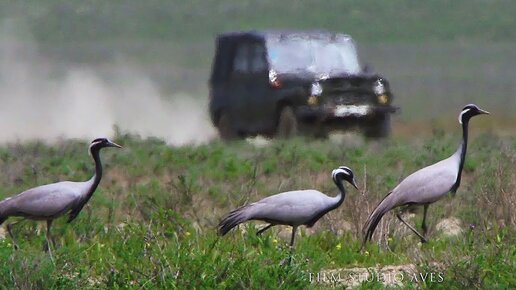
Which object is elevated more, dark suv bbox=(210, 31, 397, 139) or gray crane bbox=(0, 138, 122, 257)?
gray crane bbox=(0, 138, 122, 257)

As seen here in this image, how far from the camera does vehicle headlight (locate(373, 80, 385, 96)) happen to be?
22.3 metres

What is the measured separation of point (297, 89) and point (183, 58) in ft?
107

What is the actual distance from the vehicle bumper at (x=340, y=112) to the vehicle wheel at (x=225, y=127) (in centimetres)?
129

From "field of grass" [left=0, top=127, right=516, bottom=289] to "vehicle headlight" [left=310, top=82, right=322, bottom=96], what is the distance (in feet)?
2.28

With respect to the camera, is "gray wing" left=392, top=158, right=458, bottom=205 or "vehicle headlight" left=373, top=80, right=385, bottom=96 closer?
"gray wing" left=392, top=158, right=458, bottom=205

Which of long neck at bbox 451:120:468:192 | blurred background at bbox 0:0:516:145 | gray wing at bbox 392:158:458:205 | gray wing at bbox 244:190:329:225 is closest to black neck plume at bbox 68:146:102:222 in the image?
gray wing at bbox 244:190:329:225

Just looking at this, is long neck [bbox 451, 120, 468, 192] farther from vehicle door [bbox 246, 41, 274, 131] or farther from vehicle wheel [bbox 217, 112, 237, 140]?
vehicle wheel [bbox 217, 112, 237, 140]

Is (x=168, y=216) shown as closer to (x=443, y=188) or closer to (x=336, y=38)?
(x=443, y=188)

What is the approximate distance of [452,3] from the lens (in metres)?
79.1

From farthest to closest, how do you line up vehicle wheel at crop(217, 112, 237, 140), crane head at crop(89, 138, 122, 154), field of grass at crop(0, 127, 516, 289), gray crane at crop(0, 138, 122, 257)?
1. vehicle wheel at crop(217, 112, 237, 140)
2. crane head at crop(89, 138, 122, 154)
3. gray crane at crop(0, 138, 122, 257)
4. field of grass at crop(0, 127, 516, 289)

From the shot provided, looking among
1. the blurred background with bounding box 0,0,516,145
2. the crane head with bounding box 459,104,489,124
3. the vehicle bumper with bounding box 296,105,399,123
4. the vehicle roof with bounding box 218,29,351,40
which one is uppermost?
the crane head with bounding box 459,104,489,124

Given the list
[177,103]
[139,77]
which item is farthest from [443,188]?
[139,77]

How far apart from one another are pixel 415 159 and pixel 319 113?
8.71ft

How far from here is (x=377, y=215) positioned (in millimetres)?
12781
